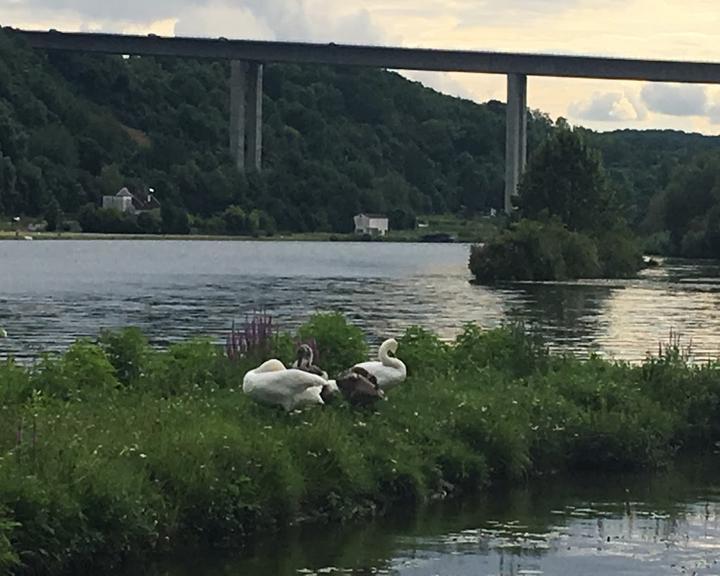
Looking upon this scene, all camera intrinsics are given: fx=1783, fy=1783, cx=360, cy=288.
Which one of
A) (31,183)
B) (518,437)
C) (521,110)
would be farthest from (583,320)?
(31,183)

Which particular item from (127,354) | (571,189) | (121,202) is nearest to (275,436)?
(127,354)

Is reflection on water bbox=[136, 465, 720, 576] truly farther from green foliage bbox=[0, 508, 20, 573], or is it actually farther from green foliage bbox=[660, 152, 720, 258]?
green foliage bbox=[660, 152, 720, 258]

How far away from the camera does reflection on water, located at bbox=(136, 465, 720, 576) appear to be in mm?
17484

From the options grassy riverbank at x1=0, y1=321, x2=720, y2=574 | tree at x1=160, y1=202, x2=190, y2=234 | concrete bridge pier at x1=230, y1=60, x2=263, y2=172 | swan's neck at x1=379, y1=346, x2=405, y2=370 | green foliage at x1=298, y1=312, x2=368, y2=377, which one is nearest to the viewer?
grassy riverbank at x1=0, y1=321, x2=720, y2=574

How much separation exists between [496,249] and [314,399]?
2833 inches

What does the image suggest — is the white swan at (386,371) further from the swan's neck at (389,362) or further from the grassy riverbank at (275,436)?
the grassy riverbank at (275,436)

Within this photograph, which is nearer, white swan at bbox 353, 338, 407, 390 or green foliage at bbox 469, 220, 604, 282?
white swan at bbox 353, 338, 407, 390

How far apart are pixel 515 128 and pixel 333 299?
88428 mm

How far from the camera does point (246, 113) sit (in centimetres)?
17450

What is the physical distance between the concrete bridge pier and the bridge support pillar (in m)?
26.3

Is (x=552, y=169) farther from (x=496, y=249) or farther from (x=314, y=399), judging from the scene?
(x=314, y=399)

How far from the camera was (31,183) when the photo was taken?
532 feet

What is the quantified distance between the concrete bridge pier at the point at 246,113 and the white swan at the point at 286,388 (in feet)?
483

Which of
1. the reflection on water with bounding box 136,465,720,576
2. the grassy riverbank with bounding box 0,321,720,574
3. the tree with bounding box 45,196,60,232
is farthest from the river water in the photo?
the tree with bounding box 45,196,60,232
